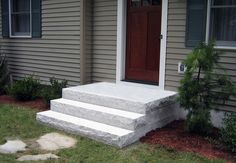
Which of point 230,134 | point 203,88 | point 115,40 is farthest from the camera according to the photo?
point 115,40

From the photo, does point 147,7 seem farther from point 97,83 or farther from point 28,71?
point 28,71

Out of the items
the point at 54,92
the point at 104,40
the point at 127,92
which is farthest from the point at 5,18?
the point at 127,92

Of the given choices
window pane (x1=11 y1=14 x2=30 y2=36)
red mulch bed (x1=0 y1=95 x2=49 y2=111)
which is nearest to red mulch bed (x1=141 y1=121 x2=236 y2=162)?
red mulch bed (x1=0 y1=95 x2=49 y2=111)

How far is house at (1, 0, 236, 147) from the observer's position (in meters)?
5.53

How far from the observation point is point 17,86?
7699 millimetres

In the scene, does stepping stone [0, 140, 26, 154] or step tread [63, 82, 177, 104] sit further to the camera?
step tread [63, 82, 177, 104]

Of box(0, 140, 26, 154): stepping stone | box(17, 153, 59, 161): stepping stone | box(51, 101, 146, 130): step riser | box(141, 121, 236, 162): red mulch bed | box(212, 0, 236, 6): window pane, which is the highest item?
box(212, 0, 236, 6): window pane

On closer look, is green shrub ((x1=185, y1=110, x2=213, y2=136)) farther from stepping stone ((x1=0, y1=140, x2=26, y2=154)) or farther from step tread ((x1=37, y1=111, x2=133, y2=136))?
stepping stone ((x1=0, y1=140, x2=26, y2=154))

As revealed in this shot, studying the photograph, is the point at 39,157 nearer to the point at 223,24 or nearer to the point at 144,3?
the point at 223,24

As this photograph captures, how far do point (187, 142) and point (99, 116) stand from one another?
1.44 m

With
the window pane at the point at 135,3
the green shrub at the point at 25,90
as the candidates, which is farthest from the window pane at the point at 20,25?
the window pane at the point at 135,3

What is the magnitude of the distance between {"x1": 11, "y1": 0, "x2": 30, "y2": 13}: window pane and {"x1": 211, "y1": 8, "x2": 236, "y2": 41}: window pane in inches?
204

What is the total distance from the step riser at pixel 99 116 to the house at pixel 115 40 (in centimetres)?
5

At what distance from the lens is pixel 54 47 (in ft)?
26.4
